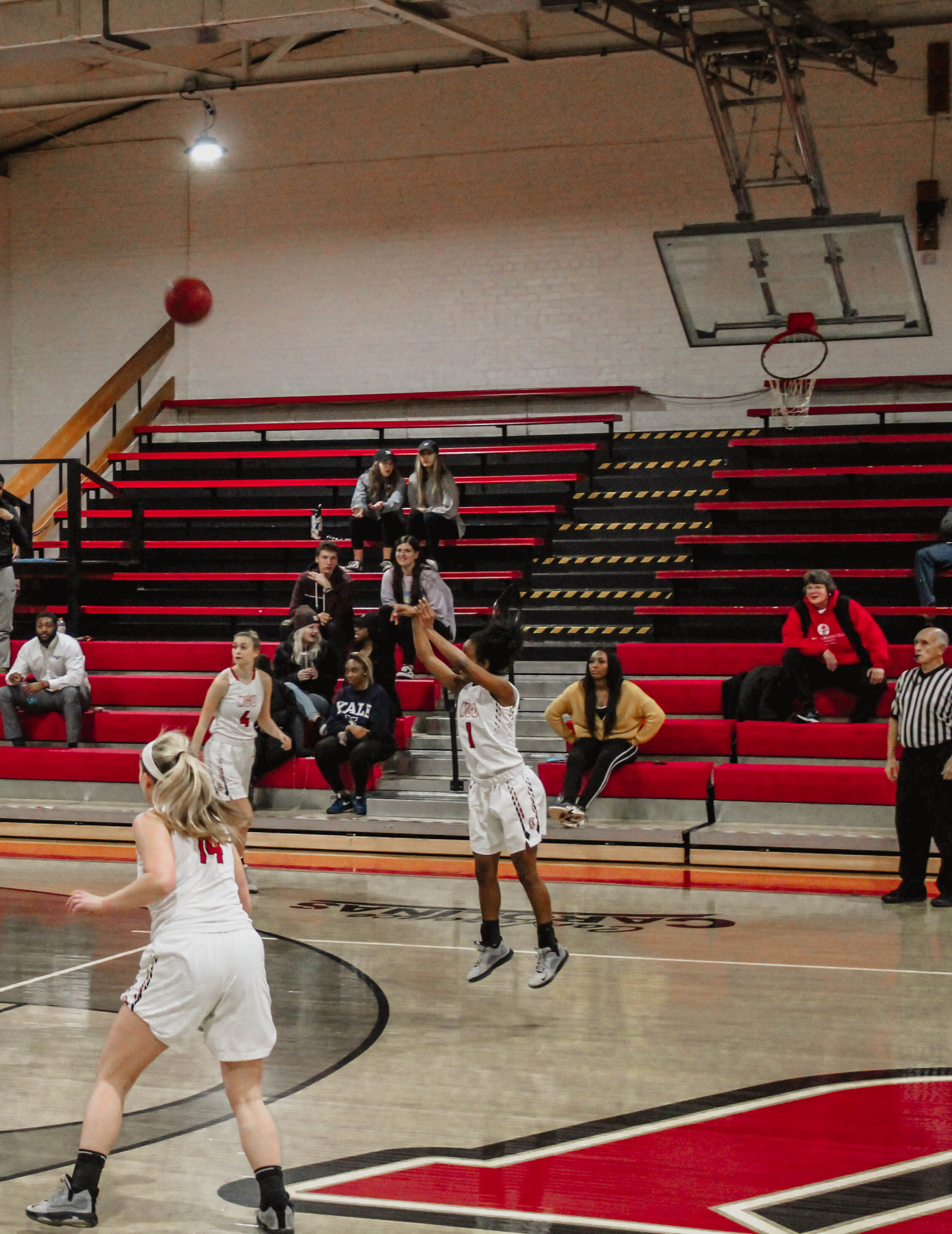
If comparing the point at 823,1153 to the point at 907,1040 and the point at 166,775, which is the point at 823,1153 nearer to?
the point at 907,1040

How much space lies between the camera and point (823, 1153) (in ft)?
15.6

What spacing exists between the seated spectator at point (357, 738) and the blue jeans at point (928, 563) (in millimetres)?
4514

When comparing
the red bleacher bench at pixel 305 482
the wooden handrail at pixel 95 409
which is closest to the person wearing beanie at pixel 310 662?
the red bleacher bench at pixel 305 482

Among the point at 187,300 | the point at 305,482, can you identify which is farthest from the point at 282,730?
the point at 187,300

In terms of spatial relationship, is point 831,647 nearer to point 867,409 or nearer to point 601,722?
point 601,722

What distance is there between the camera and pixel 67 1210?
13.5 feet

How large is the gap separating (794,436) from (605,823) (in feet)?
20.4

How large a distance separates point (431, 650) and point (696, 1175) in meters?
2.70

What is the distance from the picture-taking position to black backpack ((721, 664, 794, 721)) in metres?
11.4

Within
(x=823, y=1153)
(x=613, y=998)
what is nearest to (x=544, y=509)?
(x=613, y=998)

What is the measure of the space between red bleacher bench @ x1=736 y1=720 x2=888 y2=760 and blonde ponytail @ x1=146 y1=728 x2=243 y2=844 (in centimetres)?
750

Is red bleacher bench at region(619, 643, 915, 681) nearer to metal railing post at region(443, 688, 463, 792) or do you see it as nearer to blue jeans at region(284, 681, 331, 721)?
metal railing post at region(443, 688, 463, 792)

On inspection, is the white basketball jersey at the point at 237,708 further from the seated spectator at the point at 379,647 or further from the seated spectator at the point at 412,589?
the seated spectator at the point at 412,589

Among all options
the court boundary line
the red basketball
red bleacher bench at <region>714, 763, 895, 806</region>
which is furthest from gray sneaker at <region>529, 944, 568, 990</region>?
the red basketball
